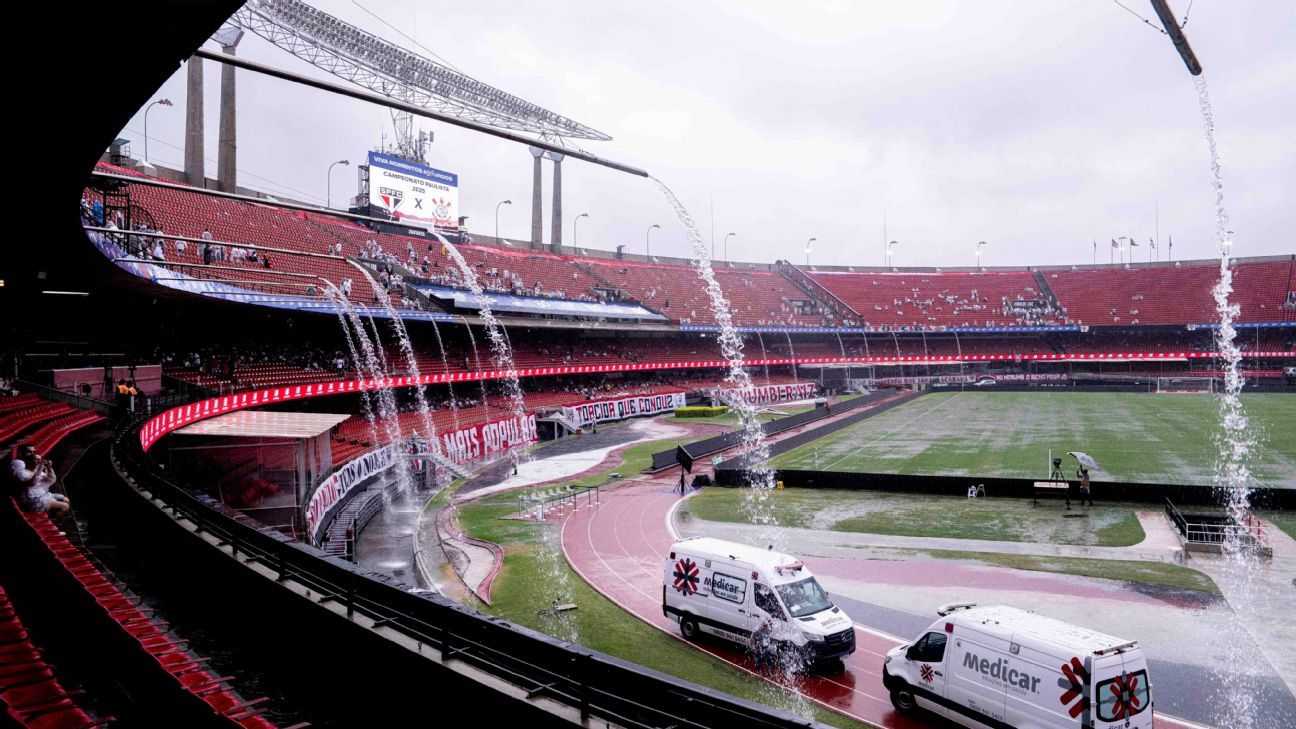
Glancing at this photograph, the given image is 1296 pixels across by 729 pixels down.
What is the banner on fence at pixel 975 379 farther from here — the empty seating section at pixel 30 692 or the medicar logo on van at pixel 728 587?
the empty seating section at pixel 30 692

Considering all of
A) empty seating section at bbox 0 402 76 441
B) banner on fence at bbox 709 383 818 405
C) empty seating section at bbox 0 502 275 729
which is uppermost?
empty seating section at bbox 0 402 76 441

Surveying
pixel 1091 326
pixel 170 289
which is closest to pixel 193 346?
pixel 170 289

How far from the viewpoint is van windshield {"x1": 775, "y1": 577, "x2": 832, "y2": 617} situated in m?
14.4

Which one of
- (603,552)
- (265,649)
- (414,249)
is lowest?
(603,552)

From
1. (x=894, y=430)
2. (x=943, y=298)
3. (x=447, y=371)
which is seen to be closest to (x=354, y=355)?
(x=447, y=371)

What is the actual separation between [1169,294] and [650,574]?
308 feet

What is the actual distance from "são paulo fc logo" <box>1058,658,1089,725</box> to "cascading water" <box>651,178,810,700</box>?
3.83m

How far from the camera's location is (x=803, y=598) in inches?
576

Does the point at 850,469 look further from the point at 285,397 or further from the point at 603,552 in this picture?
the point at 285,397

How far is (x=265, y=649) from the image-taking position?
9477 millimetres

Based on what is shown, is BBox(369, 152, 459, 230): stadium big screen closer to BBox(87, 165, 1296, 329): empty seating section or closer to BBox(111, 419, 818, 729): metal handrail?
BBox(87, 165, 1296, 329): empty seating section

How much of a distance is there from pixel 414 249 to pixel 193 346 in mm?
28783

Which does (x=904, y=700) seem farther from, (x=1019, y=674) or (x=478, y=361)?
(x=478, y=361)

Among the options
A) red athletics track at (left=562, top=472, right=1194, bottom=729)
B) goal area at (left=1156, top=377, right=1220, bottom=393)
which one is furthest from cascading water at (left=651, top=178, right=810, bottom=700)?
goal area at (left=1156, top=377, right=1220, bottom=393)
